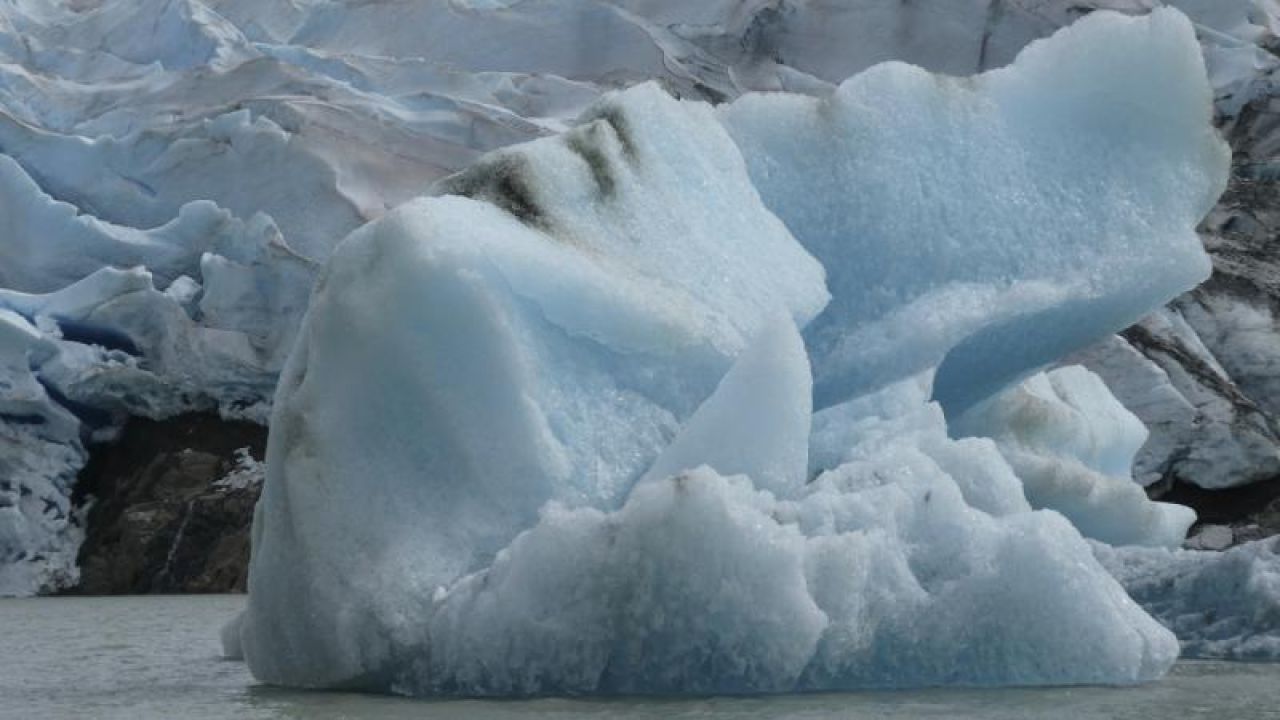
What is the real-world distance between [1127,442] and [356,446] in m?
4.30

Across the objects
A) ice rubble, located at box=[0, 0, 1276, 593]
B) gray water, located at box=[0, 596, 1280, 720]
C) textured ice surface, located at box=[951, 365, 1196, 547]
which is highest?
ice rubble, located at box=[0, 0, 1276, 593]

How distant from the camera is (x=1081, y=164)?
5.54m

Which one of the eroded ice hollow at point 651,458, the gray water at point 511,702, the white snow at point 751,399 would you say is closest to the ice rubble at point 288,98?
the white snow at point 751,399

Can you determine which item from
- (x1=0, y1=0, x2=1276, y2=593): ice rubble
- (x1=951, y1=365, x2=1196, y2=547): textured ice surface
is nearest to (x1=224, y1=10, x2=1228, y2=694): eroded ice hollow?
(x1=951, y1=365, x2=1196, y2=547): textured ice surface

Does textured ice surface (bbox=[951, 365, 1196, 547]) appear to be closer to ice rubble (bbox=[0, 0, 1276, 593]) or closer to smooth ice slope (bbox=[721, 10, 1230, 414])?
A: smooth ice slope (bbox=[721, 10, 1230, 414])

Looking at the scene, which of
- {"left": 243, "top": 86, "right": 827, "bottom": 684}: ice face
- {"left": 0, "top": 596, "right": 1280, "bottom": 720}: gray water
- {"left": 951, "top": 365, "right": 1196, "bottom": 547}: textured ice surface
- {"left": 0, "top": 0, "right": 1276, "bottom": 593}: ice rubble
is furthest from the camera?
{"left": 0, "top": 0, "right": 1276, "bottom": 593}: ice rubble

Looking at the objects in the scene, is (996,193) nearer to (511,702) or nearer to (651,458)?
(651,458)

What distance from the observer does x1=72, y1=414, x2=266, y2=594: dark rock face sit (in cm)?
1140

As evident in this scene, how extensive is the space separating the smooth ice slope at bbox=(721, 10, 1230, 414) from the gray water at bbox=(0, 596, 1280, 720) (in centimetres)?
106

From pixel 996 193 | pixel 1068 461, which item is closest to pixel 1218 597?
pixel 996 193

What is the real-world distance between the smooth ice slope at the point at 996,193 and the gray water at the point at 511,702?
1.06 metres

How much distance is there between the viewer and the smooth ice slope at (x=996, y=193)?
17.4 ft

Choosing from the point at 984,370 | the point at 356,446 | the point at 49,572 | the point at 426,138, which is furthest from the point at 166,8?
the point at 356,446

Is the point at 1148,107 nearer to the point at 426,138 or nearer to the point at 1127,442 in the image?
the point at 1127,442
